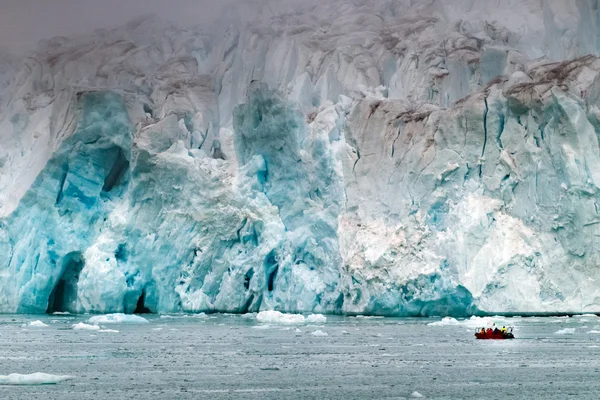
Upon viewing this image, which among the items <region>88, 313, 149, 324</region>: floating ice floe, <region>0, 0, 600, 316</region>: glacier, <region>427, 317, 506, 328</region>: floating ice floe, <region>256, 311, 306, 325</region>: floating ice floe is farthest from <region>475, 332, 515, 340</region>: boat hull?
<region>88, 313, 149, 324</region>: floating ice floe

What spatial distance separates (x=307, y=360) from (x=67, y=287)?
1863cm

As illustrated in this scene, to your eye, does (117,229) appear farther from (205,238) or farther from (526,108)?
(526,108)

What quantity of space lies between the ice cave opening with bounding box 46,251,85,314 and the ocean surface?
237 inches

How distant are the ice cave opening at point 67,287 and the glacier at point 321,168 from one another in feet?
0.32

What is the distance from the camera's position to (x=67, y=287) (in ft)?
117

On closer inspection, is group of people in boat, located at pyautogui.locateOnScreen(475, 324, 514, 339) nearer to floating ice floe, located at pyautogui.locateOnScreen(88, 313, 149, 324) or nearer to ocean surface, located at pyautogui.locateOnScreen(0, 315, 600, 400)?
ocean surface, located at pyautogui.locateOnScreen(0, 315, 600, 400)

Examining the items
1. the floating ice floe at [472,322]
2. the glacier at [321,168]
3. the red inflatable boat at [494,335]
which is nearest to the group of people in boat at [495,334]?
the red inflatable boat at [494,335]

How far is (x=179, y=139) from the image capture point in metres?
33.4

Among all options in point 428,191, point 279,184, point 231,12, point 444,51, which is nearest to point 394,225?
point 428,191

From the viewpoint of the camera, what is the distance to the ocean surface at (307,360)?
14609 millimetres

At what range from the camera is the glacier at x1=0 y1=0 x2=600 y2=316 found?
27.8 m

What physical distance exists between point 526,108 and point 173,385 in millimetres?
16339

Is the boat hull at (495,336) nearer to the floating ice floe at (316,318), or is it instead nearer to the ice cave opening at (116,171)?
the floating ice floe at (316,318)

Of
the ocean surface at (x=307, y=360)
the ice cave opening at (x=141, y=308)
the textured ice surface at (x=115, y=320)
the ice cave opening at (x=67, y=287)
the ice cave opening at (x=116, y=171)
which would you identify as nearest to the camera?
the ocean surface at (x=307, y=360)
